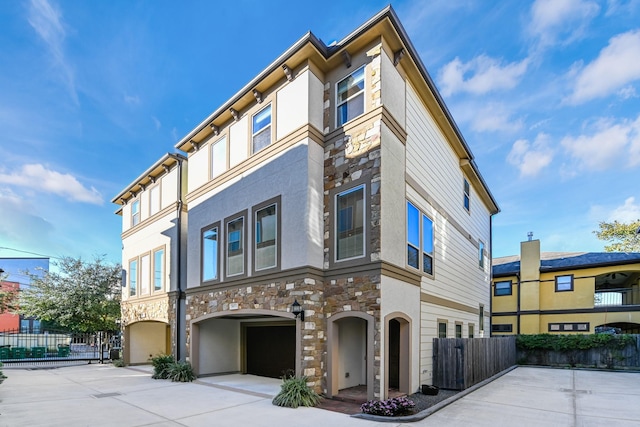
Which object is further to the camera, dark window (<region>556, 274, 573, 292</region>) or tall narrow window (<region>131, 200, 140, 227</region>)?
dark window (<region>556, 274, 573, 292</region>)

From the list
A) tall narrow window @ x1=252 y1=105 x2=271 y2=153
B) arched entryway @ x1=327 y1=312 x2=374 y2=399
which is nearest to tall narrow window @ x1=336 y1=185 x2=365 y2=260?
arched entryway @ x1=327 y1=312 x2=374 y2=399

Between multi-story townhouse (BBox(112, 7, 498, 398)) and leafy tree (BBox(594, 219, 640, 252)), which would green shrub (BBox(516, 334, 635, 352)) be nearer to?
multi-story townhouse (BBox(112, 7, 498, 398))

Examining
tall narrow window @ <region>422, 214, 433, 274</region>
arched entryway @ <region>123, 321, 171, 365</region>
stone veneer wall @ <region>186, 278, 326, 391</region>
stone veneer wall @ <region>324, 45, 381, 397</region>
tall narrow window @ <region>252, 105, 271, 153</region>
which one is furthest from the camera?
arched entryway @ <region>123, 321, 171, 365</region>

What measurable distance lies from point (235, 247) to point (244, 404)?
446 cm

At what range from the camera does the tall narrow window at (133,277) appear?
17.1m

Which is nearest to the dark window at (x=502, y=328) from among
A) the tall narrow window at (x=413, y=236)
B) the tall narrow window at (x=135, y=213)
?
the tall narrow window at (x=413, y=236)

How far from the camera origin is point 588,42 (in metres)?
13.5

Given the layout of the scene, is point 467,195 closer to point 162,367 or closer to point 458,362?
point 458,362

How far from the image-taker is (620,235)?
2714 centimetres

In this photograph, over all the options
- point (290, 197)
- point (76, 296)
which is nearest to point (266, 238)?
point (290, 197)

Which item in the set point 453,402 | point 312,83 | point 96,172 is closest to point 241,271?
point 312,83

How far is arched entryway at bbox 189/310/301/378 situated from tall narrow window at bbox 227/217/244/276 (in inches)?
49.8

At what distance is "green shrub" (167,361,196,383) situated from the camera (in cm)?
1157

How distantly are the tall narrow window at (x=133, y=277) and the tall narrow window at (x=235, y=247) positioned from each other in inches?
312
